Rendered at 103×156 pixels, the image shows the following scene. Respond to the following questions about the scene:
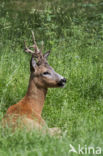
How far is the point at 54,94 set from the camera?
29.3 ft

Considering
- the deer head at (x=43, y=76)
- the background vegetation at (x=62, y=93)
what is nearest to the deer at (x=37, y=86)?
the deer head at (x=43, y=76)

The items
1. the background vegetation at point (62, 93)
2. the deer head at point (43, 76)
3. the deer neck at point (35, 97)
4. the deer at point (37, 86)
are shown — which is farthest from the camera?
the deer head at point (43, 76)

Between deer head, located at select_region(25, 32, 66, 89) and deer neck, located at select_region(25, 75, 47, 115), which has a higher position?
deer head, located at select_region(25, 32, 66, 89)

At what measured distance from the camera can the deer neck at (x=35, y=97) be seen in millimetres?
8078

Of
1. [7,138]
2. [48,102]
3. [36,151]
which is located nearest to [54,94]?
[48,102]

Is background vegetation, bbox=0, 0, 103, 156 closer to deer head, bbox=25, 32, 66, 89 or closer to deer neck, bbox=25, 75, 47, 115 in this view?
deer neck, bbox=25, 75, 47, 115

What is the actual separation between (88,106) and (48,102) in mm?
675

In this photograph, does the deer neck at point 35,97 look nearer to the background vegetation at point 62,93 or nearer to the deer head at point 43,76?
the deer head at point 43,76

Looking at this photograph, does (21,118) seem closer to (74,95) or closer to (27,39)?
(74,95)

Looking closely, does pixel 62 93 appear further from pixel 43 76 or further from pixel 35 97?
pixel 35 97

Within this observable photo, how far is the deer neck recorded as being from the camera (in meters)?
8.08

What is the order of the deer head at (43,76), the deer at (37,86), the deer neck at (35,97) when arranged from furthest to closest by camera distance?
1. the deer head at (43,76)
2. the deer neck at (35,97)
3. the deer at (37,86)

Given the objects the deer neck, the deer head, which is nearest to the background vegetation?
the deer neck

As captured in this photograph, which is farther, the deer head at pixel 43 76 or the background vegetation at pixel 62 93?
the deer head at pixel 43 76
